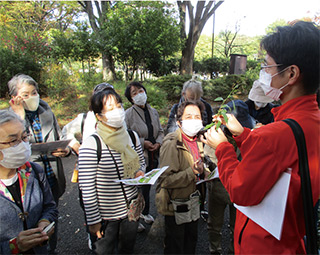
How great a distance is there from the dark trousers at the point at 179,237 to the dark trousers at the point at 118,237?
0.43 m

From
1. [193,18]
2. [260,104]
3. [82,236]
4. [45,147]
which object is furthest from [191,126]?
[193,18]

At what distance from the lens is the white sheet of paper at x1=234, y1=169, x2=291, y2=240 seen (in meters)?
1.11

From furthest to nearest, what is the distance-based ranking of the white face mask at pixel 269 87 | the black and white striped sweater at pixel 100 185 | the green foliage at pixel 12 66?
the green foliage at pixel 12 66
the black and white striped sweater at pixel 100 185
the white face mask at pixel 269 87

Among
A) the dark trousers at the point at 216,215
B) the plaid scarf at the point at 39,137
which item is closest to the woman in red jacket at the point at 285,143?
the dark trousers at the point at 216,215

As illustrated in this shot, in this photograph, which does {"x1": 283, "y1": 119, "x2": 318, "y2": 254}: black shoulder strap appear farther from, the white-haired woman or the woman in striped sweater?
the white-haired woman

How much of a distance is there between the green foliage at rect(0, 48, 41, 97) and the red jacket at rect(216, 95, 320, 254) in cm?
1060

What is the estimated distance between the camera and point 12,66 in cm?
895

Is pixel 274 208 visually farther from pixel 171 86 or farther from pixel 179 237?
pixel 171 86

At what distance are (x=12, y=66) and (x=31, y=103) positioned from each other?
830 cm

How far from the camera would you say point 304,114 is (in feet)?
3.92

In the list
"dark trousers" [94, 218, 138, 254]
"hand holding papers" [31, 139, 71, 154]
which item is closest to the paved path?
"dark trousers" [94, 218, 138, 254]

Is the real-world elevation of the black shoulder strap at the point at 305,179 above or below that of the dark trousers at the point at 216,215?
above

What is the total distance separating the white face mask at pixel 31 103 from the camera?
255 cm

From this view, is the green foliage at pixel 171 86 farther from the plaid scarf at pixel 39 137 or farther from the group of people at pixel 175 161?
the plaid scarf at pixel 39 137
